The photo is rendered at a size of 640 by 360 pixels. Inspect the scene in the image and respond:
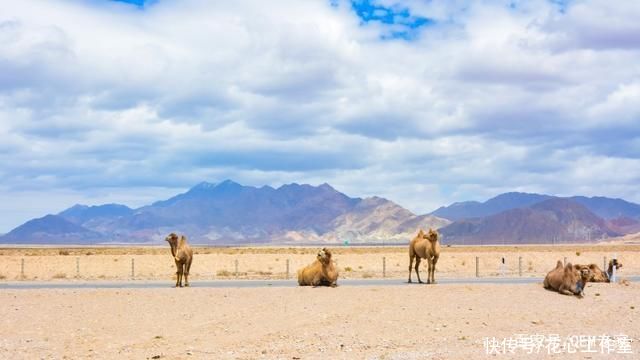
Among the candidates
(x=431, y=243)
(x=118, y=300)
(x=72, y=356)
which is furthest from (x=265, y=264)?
(x=72, y=356)

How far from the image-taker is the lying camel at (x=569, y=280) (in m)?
27.5

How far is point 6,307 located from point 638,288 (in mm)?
21791

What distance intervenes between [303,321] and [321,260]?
9.80m

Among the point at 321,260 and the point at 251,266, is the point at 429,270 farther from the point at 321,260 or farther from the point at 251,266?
the point at 251,266

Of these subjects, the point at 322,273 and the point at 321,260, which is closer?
the point at 322,273

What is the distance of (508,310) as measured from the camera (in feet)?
77.7

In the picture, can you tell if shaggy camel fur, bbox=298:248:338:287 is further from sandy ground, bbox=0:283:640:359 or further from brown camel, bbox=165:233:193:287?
brown camel, bbox=165:233:193:287

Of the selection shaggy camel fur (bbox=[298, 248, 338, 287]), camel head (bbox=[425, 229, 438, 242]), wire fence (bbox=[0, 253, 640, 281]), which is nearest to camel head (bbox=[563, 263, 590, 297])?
camel head (bbox=[425, 229, 438, 242])

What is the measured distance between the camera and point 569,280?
28.0 meters

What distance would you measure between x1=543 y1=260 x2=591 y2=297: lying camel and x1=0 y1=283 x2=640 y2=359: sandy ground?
1.31 feet

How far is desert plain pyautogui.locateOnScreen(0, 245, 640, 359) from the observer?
17578 mm

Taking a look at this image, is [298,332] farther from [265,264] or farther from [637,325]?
[265,264]

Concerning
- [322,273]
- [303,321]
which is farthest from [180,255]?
[303,321]

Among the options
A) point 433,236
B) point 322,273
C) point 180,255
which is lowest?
point 322,273
